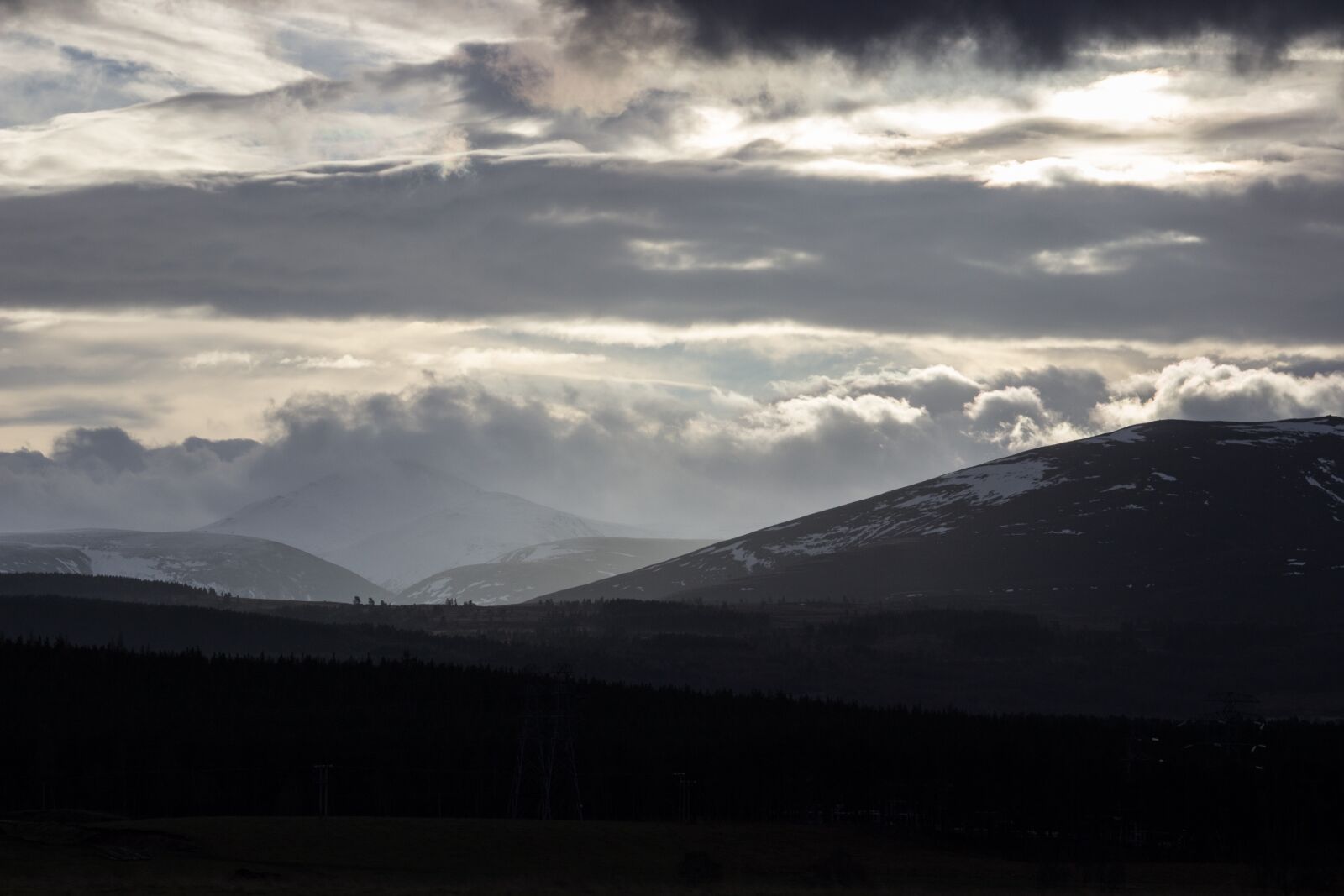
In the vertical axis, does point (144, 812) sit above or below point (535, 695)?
below

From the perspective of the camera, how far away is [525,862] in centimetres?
13675

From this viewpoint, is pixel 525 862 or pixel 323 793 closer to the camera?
pixel 525 862

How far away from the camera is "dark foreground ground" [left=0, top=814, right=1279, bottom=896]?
114 meters

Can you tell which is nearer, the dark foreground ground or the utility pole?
the dark foreground ground

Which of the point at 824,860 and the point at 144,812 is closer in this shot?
the point at 824,860

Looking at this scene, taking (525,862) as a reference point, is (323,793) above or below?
above

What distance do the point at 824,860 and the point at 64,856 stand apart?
213ft

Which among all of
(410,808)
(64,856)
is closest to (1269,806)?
(410,808)

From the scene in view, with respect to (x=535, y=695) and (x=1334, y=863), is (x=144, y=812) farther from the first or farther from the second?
(x=1334, y=863)

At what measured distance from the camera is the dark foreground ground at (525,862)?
114 metres

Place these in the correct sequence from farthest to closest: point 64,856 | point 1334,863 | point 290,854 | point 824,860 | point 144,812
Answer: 1. point 144,812
2. point 1334,863
3. point 824,860
4. point 290,854
5. point 64,856

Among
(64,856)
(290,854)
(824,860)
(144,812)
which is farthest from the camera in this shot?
(144,812)

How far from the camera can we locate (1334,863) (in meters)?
168

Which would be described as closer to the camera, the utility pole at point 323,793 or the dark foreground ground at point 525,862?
the dark foreground ground at point 525,862
